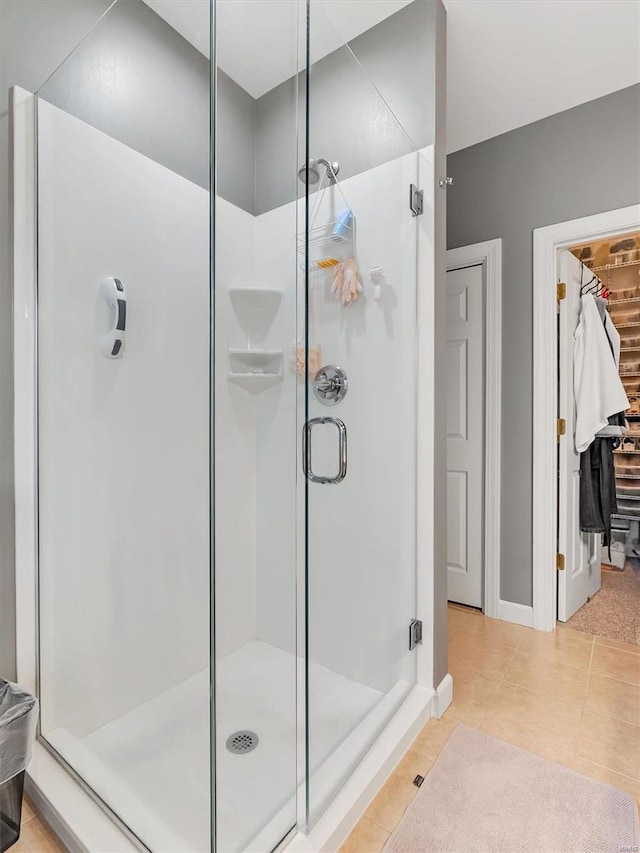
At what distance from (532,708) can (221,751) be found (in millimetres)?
1206

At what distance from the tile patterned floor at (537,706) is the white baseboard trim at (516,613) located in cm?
5


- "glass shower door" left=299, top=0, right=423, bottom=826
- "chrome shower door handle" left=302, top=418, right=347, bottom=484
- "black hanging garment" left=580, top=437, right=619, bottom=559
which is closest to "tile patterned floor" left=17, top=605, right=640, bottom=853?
"glass shower door" left=299, top=0, right=423, bottom=826

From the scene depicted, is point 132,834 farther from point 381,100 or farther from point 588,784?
point 381,100

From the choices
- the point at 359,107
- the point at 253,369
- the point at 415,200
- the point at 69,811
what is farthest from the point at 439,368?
the point at 69,811

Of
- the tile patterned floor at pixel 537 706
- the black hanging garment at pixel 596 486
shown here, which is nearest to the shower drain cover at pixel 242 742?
the tile patterned floor at pixel 537 706

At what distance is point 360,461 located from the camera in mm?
1521

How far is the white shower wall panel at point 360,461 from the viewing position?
131cm

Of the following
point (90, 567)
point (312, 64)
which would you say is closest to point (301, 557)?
point (90, 567)

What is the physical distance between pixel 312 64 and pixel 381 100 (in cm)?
52

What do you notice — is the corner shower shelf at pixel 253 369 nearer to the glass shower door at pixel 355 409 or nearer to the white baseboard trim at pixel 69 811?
the glass shower door at pixel 355 409

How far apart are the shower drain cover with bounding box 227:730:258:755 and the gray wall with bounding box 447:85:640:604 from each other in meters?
1.67

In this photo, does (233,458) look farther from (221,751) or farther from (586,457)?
(586,457)

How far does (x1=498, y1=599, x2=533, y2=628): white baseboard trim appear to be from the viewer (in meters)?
2.38

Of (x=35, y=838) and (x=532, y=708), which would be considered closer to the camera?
(x=35, y=838)
